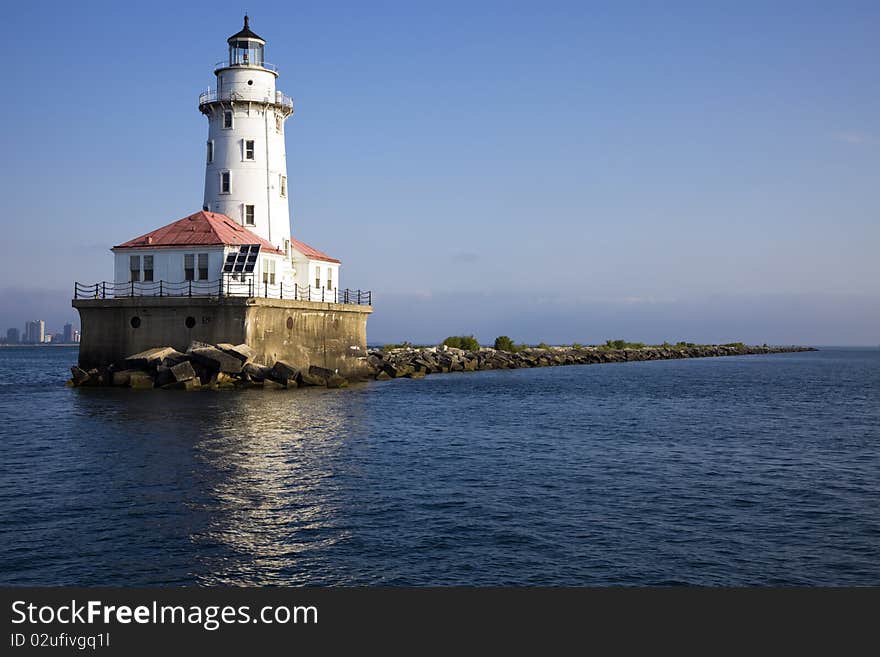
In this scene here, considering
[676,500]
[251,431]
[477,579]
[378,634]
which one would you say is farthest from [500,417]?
[378,634]

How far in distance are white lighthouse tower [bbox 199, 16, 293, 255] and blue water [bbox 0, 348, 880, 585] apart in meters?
18.3

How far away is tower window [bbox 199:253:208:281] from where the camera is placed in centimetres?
4191

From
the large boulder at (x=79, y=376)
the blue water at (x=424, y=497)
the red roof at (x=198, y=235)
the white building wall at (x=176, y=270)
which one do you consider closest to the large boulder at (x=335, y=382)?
the white building wall at (x=176, y=270)

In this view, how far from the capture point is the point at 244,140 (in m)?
48.7

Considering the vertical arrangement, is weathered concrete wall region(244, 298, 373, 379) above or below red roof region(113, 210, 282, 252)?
Result: below

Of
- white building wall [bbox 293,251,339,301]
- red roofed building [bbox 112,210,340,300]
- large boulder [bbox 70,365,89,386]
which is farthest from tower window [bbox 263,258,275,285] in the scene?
large boulder [bbox 70,365,89,386]

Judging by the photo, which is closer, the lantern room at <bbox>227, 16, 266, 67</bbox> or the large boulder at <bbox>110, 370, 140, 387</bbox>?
the large boulder at <bbox>110, 370, 140, 387</bbox>

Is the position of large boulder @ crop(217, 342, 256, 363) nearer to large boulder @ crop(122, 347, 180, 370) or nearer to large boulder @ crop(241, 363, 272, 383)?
large boulder @ crop(241, 363, 272, 383)

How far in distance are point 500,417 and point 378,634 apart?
24.2m

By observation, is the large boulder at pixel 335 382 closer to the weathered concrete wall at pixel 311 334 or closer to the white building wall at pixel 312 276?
the weathered concrete wall at pixel 311 334

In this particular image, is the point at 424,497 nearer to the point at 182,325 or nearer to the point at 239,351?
the point at 239,351

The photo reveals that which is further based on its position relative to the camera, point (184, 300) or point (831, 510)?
point (184, 300)

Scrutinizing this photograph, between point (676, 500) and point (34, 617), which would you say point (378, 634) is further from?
point (676, 500)

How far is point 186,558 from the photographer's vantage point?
12320mm
